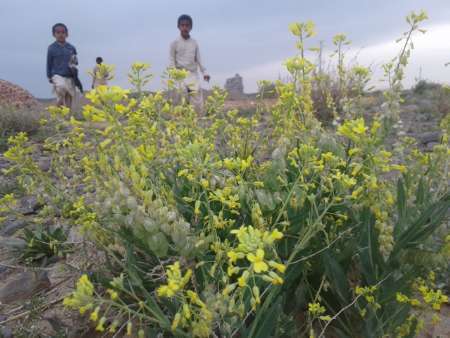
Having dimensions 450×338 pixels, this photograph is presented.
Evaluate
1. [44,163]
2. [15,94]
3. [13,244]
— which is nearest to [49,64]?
[44,163]

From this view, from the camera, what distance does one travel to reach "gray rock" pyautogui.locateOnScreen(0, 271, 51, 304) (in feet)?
8.59

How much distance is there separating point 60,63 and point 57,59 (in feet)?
0.32

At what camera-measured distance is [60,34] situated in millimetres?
8891

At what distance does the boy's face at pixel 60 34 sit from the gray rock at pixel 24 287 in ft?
24.2

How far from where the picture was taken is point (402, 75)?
1.88 m

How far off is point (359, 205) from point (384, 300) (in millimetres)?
385

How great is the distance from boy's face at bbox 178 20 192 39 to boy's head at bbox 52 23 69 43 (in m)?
2.67

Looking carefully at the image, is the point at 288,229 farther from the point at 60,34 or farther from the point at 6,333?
the point at 60,34

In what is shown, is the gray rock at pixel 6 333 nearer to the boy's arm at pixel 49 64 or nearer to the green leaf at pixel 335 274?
the green leaf at pixel 335 274

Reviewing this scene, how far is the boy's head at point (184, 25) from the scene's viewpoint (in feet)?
26.2

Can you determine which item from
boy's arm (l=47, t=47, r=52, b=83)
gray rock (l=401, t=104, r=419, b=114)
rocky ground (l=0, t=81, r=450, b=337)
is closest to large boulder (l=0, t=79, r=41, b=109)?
boy's arm (l=47, t=47, r=52, b=83)

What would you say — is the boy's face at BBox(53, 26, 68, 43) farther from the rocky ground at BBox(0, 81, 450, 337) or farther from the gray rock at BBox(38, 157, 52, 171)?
the rocky ground at BBox(0, 81, 450, 337)

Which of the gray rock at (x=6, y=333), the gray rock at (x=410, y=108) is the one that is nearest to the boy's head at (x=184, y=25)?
the gray rock at (x=410, y=108)

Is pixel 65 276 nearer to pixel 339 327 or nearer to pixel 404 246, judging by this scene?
pixel 339 327
